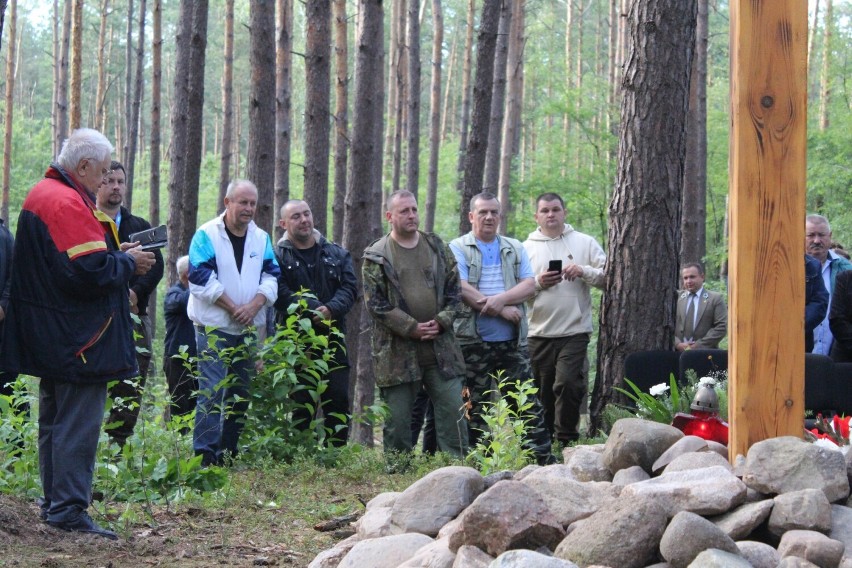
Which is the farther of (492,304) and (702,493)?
(492,304)

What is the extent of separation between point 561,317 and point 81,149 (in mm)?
4492

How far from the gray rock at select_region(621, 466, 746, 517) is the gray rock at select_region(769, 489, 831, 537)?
152 millimetres

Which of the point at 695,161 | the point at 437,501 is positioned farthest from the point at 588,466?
the point at 695,161

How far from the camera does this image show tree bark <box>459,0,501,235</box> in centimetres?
1273

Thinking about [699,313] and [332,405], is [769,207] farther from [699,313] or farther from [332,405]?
[699,313]

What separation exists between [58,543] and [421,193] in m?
Result: 35.7

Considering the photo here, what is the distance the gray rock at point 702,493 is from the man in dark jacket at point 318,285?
172 inches

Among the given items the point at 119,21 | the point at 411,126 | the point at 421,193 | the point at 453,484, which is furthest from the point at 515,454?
the point at 119,21

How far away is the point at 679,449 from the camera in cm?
446

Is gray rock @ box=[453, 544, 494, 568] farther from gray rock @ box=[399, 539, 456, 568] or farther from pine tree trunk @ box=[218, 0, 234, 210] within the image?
pine tree trunk @ box=[218, 0, 234, 210]

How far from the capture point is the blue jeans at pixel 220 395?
7.37 meters

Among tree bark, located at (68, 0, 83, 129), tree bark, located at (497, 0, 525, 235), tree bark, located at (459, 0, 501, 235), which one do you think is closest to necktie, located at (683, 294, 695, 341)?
tree bark, located at (459, 0, 501, 235)

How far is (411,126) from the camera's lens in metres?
20.7

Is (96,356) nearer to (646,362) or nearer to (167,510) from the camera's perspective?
(167,510)
